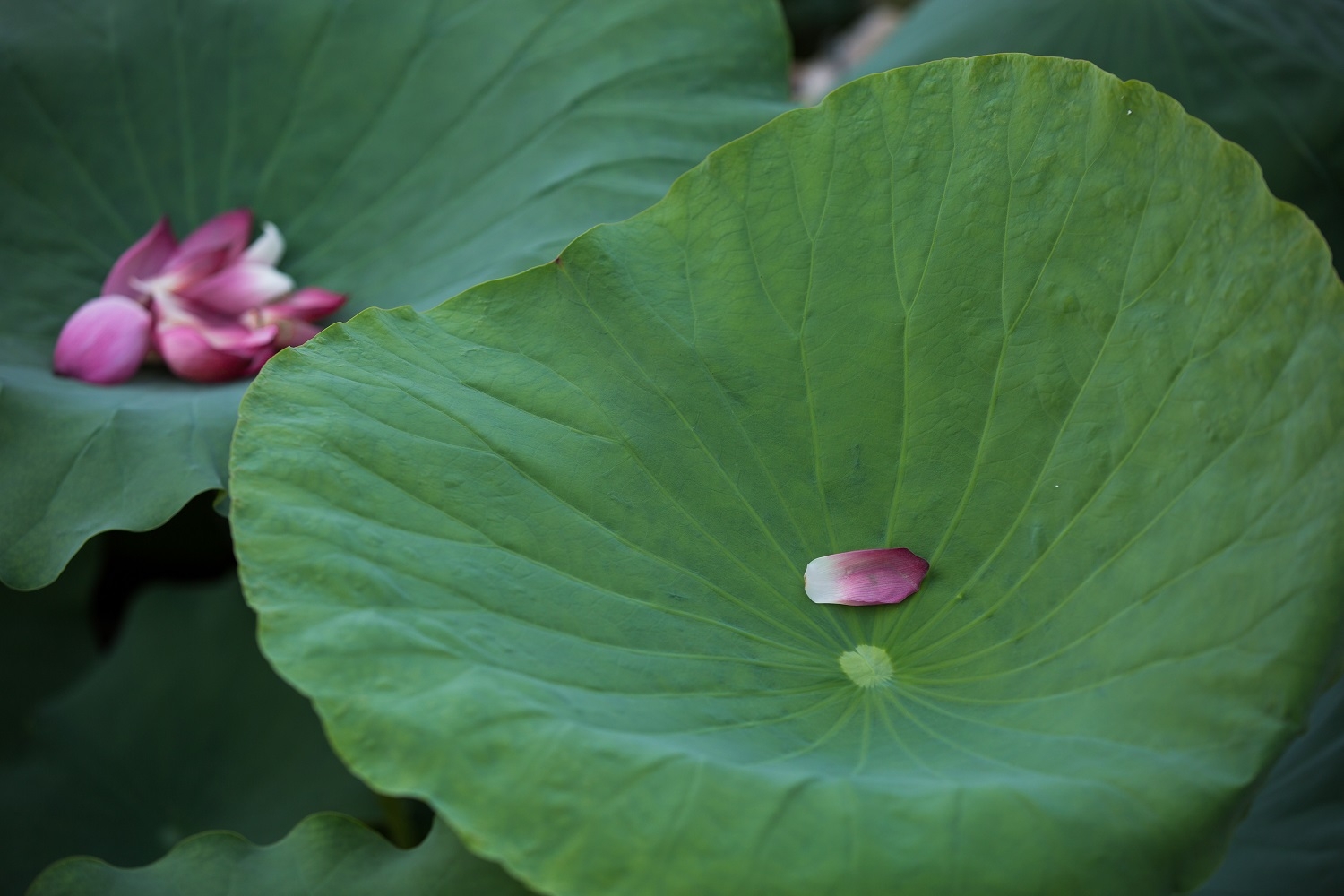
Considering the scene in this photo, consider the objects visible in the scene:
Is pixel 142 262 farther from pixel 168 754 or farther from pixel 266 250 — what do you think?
pixel 168 754

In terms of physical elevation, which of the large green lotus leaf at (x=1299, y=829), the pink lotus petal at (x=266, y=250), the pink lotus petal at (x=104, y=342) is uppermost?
the large green lotus leaf at (x=1299, y=829)

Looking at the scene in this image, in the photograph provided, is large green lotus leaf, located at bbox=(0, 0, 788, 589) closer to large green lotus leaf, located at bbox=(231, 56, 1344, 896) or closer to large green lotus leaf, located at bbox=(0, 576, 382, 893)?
large green lotus leaf, located at bbox=(231, 56, 1344, 896)

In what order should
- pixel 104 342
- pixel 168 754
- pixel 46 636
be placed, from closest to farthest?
pixel 104 342, pixel 168 754, pixel 46 636

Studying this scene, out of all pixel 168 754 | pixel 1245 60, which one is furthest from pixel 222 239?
pixel 1245 60

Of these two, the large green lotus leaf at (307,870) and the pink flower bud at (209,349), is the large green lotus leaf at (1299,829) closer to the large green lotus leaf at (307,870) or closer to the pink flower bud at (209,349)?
the large green lotus leaf at (307,870)

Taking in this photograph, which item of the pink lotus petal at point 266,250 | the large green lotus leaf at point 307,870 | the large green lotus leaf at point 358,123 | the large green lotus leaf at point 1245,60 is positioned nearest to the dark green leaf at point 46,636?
the large green lotus leaf at point 358,123

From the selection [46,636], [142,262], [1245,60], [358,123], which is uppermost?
[1245,60]

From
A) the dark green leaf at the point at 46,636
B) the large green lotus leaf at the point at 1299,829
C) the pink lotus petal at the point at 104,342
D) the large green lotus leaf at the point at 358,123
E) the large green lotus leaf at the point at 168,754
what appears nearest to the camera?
the large green lotus leaf at the point at 1299,829
